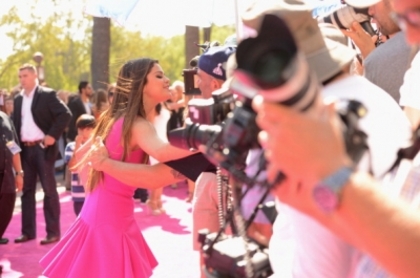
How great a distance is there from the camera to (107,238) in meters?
3.75

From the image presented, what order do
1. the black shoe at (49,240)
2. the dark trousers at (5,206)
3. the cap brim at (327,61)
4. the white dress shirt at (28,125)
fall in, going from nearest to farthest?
the cap brim at (327,61), the dark trousers at (5,206), the black shoe at (49,240), the white dress shirt at (28,125)

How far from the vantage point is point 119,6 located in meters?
4.22

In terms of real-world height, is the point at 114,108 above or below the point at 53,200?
above

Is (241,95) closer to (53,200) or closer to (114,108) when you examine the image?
(114,108)

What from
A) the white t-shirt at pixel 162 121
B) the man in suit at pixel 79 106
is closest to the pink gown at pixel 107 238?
the white t-shirt at pixel 162 121

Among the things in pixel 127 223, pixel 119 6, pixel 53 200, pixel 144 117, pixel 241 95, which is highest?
pixel 119 6

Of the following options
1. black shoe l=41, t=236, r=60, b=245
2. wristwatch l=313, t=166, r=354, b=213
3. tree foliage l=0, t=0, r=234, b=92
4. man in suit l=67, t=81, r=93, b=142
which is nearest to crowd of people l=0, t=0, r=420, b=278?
wristwatch l=313, t=166, r=354, b=213

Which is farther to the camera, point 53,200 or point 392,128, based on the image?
point 53,200

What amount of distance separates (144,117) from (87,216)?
0.65m

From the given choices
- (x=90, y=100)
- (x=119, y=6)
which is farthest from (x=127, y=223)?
(x=90, y=100)

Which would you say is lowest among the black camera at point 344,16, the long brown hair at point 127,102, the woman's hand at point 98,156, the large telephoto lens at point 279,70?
the woman's hand at point 98,156

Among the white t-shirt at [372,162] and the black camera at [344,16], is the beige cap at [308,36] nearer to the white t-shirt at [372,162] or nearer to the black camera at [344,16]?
the white t-shirt at [372,162]

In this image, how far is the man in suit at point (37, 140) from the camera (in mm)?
7402

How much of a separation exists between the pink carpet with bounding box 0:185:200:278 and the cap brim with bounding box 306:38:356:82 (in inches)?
174
